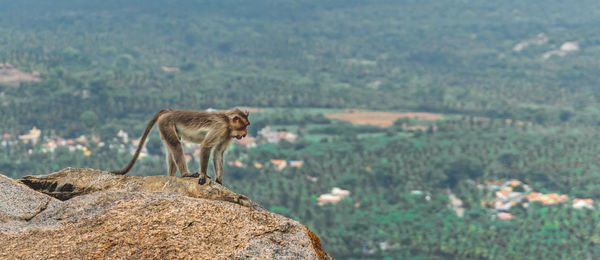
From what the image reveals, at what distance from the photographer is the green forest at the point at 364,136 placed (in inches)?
2963

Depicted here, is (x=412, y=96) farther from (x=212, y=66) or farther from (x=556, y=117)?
(x=212, y=66)

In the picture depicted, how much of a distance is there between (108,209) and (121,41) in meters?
193

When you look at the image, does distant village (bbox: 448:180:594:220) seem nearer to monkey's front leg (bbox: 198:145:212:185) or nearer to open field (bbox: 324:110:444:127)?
open field (bbox: 324:110:444:127)

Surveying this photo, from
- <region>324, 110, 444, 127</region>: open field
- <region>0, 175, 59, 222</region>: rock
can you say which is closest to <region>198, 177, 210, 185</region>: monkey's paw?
<region>0, 175, 59, 222</region>: rock

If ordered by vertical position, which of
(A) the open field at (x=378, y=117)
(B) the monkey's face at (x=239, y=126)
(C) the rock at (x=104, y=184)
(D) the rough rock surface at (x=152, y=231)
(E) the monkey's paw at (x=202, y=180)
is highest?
(B) the monkey's face at (x=239, y=126)

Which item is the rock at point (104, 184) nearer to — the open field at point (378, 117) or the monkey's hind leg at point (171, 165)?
the monkey's hind leg at point (171, 165)

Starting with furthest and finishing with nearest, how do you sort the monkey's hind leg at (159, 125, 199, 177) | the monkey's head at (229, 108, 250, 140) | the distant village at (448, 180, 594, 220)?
the distant village at (448, 180, 594, 220), the monkey's hind leg at (159, 125, 199, 177), the monkey's head at (229, 108, 250, 140)

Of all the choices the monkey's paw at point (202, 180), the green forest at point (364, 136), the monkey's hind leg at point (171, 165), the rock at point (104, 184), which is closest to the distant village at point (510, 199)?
the green forest at point (364, 136)

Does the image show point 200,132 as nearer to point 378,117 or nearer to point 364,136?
point 364,136

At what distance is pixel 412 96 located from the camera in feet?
499

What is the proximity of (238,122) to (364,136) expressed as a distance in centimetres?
11396

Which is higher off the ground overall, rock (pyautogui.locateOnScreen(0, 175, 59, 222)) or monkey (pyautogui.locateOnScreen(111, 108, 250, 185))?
monkey (pyautogui.locateOnScreen(111, 108, 250, 185))

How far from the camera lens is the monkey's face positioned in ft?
28.7

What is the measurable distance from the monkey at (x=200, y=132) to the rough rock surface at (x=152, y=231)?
216 cm
